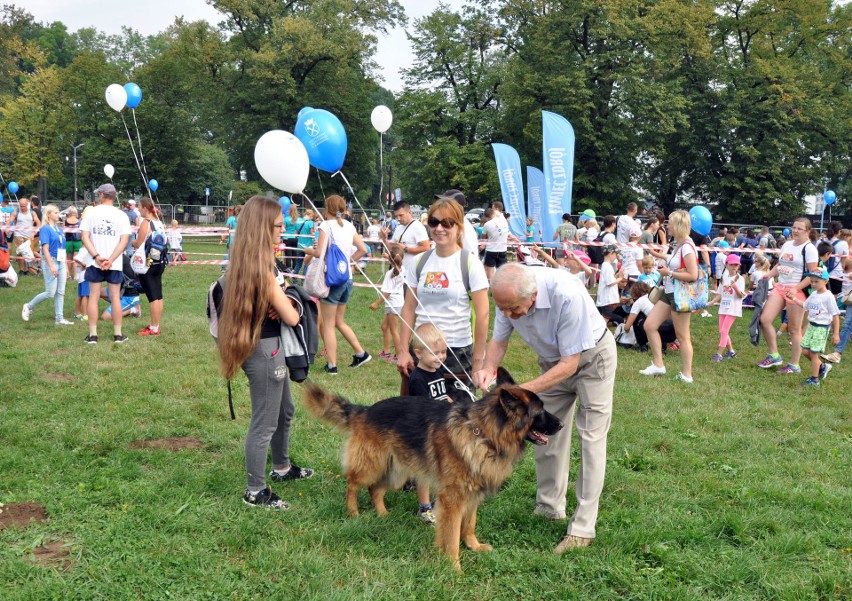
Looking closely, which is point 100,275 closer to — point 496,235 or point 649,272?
point 496,235

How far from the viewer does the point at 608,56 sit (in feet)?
101

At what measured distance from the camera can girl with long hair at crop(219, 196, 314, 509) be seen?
144 inches

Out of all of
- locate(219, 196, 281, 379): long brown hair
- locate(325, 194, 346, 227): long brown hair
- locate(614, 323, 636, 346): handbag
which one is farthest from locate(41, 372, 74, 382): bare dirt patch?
locate(614, 323, 636, 346): handbag

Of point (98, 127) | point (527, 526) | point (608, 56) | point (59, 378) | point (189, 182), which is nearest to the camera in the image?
point (527, 526)

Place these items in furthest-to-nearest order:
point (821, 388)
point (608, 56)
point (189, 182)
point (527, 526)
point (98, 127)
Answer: point (189, 182), point (98, 127), point (608, 56), point (821, 388), point (527, 526)

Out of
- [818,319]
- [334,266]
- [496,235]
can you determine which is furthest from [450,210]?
[496,235]

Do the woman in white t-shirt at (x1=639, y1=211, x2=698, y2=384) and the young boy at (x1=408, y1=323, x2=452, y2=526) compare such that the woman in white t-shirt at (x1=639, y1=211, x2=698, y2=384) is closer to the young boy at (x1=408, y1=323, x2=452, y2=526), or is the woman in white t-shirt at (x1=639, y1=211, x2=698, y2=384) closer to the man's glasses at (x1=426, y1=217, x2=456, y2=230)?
the man's glasses at (x1=426, y1=217, x2=456, y2=230)

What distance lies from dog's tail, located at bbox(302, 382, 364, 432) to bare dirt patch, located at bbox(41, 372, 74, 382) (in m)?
4.14

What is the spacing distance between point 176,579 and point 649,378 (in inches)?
258

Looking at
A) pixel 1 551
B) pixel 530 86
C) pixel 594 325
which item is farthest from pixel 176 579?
pixel 530 86

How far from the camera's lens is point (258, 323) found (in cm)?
374

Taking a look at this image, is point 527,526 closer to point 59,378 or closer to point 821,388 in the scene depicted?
point 59,378

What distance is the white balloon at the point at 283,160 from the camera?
529 centimetres

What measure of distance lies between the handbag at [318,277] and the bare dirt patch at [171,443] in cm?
238
